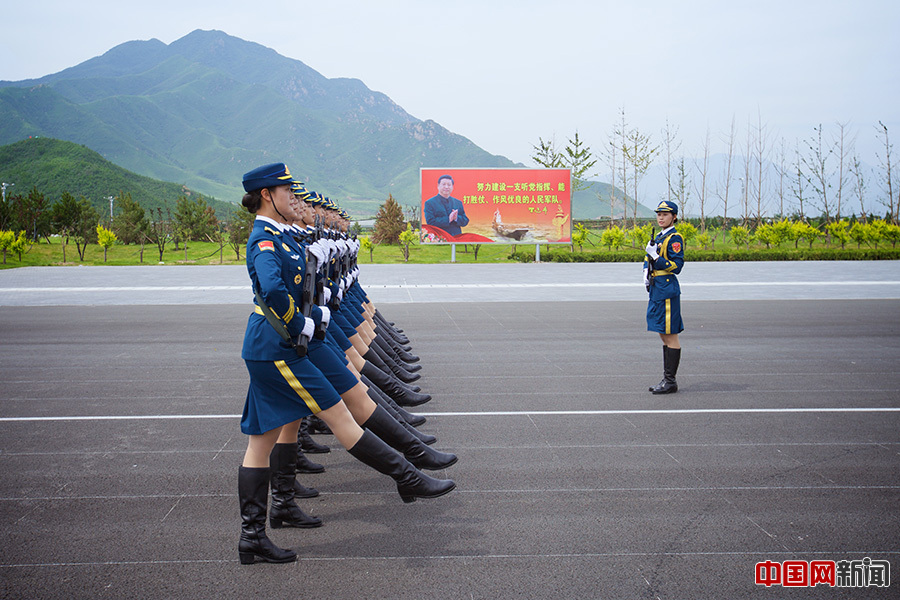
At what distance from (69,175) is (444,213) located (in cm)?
7992

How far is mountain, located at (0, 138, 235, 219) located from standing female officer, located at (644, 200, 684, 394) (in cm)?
8349

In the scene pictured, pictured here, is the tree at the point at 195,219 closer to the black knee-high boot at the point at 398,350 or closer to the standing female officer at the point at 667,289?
the black knee-high boot at the point at 398,350

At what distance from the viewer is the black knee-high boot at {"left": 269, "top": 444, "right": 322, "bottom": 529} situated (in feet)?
12.1

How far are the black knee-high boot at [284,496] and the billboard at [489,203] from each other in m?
24.5

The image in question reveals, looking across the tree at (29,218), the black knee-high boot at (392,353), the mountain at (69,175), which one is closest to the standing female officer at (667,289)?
the black knee-high boot at (392,353)

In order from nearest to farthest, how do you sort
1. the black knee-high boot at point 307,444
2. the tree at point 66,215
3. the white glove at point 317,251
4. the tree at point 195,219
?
the white glove at point 317,251 → the black knee-high boot at point 307,444 → the tree at point 66,215 → the tree at point 195,219

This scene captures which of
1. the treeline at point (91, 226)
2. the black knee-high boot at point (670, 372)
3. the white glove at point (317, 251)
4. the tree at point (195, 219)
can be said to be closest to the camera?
the white glove at point (317, 251)

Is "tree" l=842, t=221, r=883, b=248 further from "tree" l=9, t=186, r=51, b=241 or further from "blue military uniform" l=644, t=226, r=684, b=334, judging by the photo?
"tree" l=9, t=186, r=51, b=241

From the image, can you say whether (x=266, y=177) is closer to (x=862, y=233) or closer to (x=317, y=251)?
(x=317, y=251)

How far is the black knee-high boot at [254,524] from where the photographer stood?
10.7ft

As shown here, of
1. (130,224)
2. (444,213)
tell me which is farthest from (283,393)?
(130,224)

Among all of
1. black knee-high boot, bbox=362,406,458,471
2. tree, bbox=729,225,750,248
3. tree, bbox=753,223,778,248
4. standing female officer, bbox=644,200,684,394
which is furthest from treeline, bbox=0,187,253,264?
black knee-high boot, bbox=362,406,458,471

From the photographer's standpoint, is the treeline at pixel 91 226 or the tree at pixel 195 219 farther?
the tree at pixel 195 219

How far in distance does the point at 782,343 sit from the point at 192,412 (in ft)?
25.9
